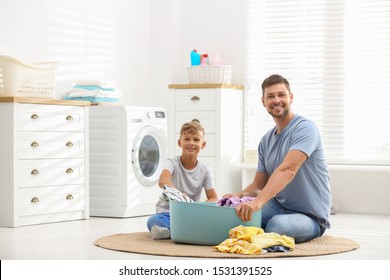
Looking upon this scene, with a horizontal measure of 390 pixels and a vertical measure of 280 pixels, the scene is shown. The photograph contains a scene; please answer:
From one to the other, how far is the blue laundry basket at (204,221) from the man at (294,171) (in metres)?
→ 0.25

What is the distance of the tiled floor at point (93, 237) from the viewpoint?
11.5 feet

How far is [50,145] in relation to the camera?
16.3 ft

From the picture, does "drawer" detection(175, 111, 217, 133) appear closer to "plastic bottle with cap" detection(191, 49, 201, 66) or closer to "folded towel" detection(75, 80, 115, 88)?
"plastic bottle with cap" detection(191, 49, 201, 66)

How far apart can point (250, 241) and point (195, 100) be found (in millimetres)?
2710

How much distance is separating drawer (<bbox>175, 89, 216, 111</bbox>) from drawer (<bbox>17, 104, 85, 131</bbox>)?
110 cm

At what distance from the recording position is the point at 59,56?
560 cm

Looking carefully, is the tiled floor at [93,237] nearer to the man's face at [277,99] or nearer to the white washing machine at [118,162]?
the white washing machine at [118,162]

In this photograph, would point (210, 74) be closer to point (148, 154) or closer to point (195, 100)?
point (195, 100)

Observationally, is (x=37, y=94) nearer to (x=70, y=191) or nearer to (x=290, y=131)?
(x=70, y=191)

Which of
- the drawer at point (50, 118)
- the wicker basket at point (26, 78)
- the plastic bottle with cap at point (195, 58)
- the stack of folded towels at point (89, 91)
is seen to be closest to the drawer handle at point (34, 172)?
the drawer at point (50, 118)

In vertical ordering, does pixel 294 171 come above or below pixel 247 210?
above

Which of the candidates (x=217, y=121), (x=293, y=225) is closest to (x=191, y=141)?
(x=293, y=225)

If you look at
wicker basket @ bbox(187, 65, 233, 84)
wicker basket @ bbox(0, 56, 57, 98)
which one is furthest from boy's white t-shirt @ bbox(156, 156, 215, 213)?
wicker basket @ bbox(187, 65, 233, 84)

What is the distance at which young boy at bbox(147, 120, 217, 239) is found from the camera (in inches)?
160
